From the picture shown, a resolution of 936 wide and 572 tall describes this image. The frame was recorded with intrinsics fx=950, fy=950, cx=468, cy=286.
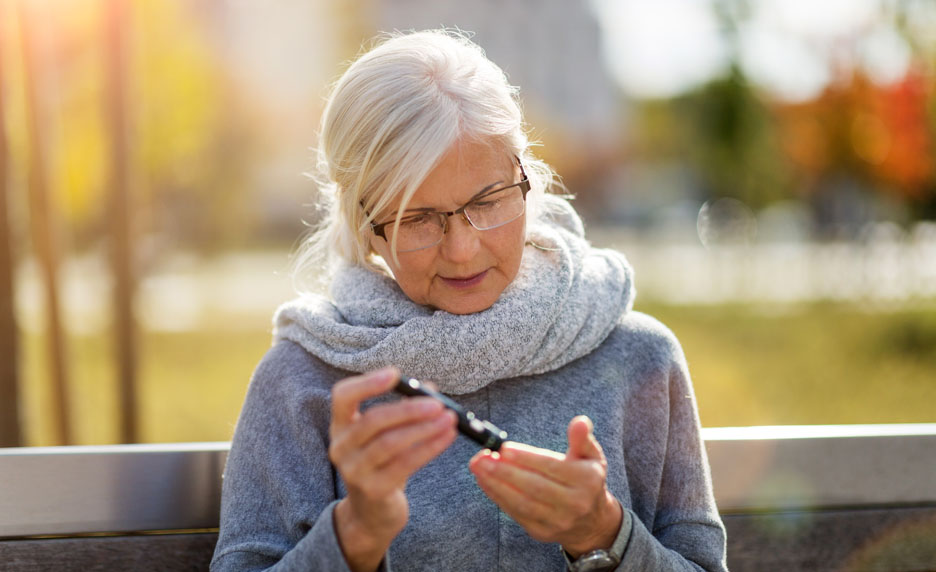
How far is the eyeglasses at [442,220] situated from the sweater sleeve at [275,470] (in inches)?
15.0

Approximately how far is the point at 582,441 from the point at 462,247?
640mm

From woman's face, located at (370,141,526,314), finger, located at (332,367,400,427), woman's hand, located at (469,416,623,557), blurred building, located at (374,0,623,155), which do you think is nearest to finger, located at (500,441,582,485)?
woman's hand, located at (469,416,623,557)

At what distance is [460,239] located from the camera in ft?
6.89

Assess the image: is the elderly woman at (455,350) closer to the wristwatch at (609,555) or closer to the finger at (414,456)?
the wristwatch at (609,555)

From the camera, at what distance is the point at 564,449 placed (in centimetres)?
221

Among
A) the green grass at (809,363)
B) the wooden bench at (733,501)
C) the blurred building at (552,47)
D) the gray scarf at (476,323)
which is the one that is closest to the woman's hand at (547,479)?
the gray scarf at (476,323)

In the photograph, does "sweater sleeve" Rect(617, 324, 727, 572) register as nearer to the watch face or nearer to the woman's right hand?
the watch face

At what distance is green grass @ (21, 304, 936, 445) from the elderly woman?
2.42 metres

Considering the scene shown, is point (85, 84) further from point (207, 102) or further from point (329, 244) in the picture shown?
point (329, 244)

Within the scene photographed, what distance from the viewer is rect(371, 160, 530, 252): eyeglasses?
2115 mm

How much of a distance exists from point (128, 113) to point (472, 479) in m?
3.59

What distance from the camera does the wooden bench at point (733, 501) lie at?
2176 mm

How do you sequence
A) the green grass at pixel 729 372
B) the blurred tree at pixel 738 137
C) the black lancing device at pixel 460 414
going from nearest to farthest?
the black lancing device at pixel 460 414
the green grass at pixel 729 372
the blurred tree at pixel 738 137

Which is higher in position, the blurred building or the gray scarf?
the gray scarf
